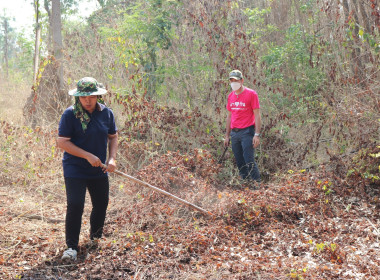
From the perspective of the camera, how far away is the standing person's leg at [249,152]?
613 cm

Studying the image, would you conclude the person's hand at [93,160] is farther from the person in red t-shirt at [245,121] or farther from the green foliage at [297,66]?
the green foliage at [297,66]

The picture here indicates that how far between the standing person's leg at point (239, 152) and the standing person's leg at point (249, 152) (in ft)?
0.35

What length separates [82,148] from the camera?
3.96 meters

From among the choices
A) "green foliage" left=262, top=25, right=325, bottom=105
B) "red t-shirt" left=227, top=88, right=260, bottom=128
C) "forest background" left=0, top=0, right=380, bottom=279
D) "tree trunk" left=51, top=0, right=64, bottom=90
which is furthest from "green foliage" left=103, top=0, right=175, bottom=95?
"red t-shirt" left=227, top=88, right=260, bottom=128

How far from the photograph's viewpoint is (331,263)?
3.94 m

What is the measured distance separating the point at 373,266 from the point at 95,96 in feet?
10.1

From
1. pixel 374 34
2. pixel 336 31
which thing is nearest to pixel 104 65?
pixel 336 31

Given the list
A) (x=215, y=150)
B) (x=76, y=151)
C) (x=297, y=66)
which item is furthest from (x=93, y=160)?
(x=297, y=66)

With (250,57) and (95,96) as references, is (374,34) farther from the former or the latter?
(95,96)

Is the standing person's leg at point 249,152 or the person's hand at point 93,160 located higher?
the person's hand at point 93,160

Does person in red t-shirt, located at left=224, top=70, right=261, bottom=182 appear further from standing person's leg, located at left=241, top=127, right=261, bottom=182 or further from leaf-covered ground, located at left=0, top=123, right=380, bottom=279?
leaf-covered ground, located at left=0, top=123, right=380, bottom=279

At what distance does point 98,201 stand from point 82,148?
2.18 feet

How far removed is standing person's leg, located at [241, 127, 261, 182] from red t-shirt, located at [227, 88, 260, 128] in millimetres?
124

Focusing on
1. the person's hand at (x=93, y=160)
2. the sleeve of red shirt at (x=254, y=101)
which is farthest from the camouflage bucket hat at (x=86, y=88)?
the sleeve of red shirt at (x=254, y=101)
